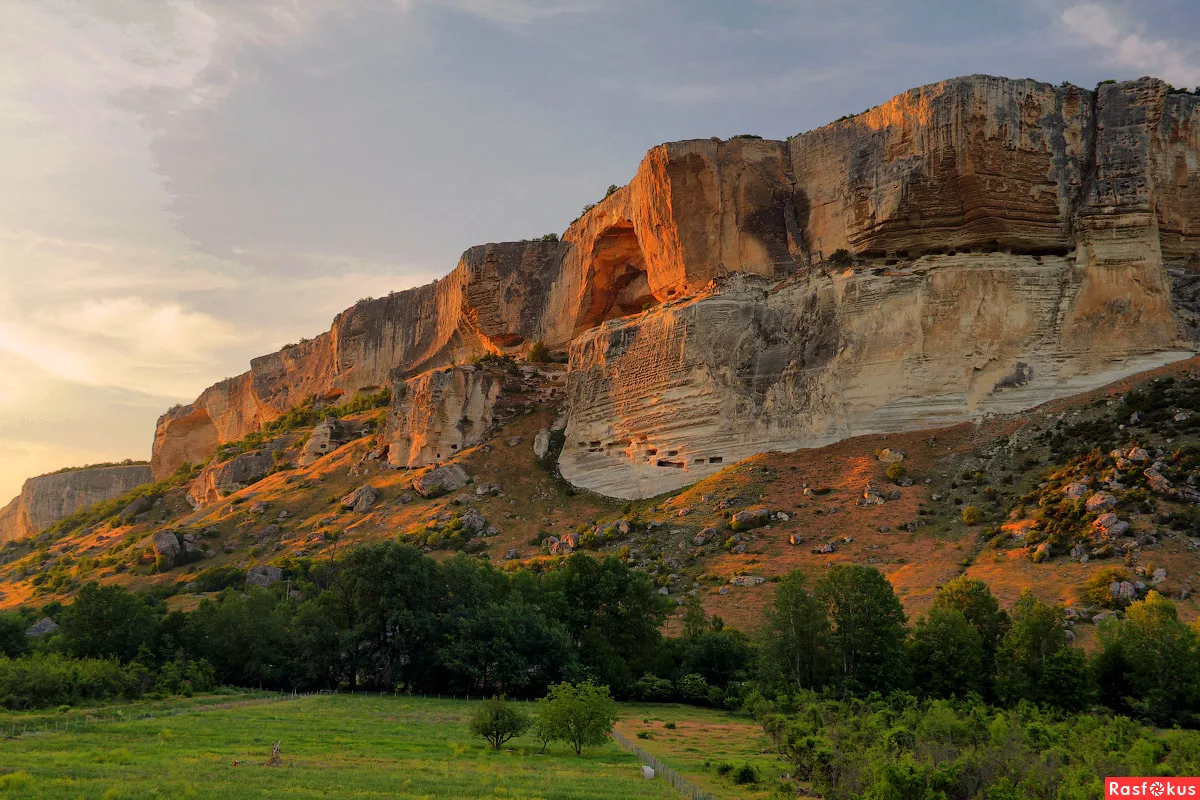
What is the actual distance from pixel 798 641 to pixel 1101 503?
13.2 m

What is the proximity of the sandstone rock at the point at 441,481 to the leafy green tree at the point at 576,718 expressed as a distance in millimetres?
33745

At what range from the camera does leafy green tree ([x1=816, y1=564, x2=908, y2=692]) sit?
2956cm

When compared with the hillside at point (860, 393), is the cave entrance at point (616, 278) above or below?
above

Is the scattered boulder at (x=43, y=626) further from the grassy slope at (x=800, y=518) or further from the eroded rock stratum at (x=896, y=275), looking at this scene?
the eroded rock stratum at (x=896, y=275)

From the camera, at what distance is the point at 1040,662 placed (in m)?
28.0

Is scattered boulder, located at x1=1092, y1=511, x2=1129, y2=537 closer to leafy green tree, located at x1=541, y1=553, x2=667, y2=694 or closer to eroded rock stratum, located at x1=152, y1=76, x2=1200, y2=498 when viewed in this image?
eroded rock stratum, located at x1=152, y1=76, x2=1200, y2=498

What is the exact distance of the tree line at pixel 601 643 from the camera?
2736cm

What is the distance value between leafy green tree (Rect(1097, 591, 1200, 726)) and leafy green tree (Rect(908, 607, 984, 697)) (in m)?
3.51

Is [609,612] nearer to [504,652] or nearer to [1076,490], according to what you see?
[504,652]

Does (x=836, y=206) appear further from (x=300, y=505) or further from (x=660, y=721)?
(x=300, y=505)

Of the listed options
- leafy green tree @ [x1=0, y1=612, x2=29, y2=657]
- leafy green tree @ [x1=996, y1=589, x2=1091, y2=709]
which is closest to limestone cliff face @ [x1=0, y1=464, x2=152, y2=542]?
leafy green tree @ [x1=0, y1=612, x2=29, y2=657]

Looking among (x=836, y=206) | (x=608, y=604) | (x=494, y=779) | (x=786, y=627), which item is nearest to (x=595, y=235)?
(x=836, y=206)

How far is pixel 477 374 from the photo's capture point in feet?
203

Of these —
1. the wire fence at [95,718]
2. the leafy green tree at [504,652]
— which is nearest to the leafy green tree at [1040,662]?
the leafy green tree at [504,652]
